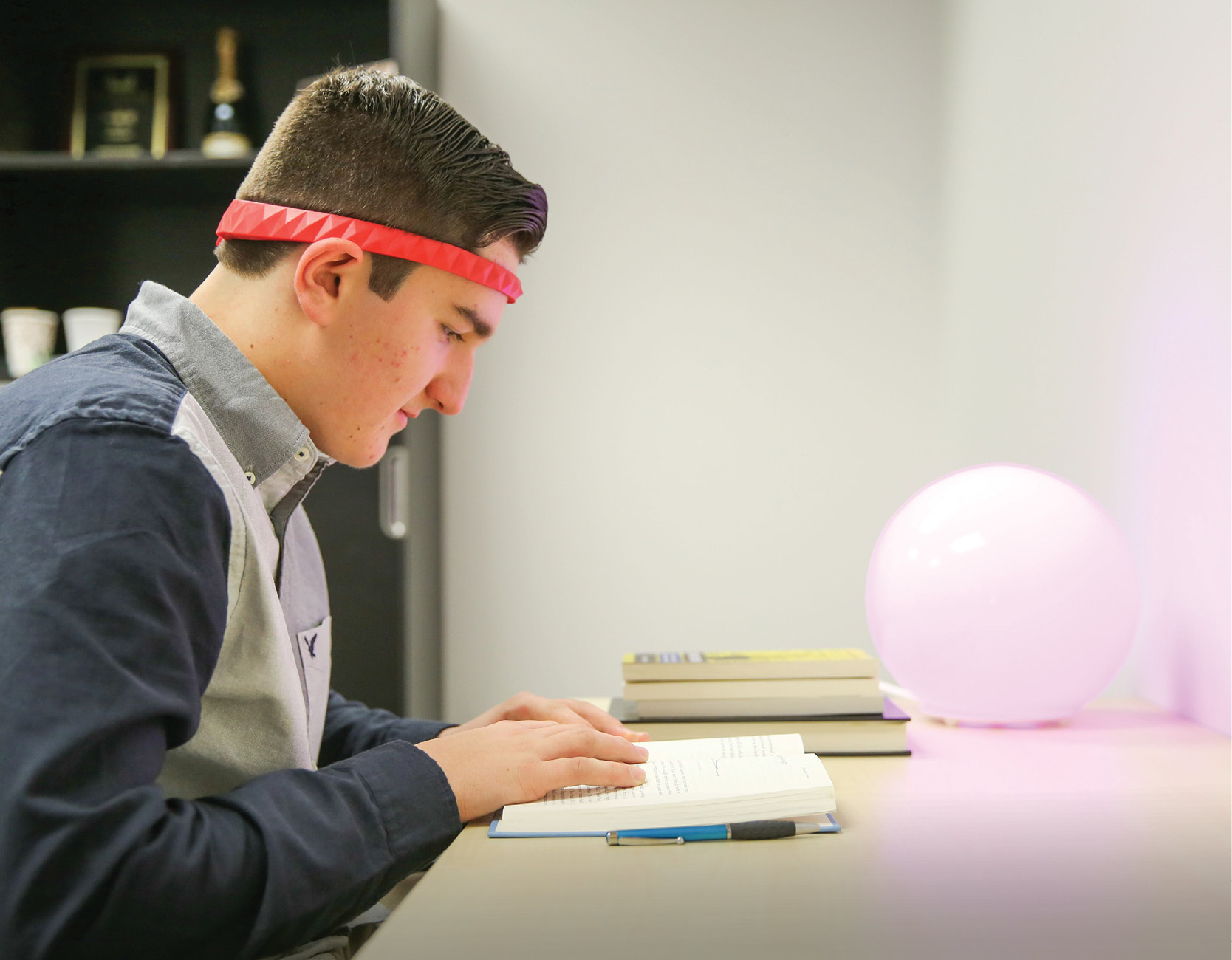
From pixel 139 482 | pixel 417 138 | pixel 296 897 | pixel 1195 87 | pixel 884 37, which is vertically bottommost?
pixel 296 897

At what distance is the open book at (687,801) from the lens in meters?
0.78

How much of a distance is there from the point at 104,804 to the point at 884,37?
2.37 meters

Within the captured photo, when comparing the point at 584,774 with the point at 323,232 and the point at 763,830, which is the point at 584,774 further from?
the point at 323,232

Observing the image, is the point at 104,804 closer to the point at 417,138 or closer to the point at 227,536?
the point at 227,536

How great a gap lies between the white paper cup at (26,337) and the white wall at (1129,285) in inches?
77.2

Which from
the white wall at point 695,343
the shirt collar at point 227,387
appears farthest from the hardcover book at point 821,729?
the white wall at point 695,343

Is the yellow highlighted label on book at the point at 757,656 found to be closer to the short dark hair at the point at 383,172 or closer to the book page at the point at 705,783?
the book page at the point at 705,783

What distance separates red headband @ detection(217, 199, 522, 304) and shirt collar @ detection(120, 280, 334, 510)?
3.4 inches

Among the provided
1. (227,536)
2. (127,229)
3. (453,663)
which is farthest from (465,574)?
(227,536)

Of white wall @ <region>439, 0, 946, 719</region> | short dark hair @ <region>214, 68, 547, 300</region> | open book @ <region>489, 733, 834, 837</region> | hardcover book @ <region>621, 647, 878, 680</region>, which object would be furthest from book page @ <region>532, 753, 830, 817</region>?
white wall @ <region>439, 0, 946, 719</region>

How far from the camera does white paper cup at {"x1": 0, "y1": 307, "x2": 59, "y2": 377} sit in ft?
7.32

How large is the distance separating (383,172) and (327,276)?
0.36 feet

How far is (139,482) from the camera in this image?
2.17 feet

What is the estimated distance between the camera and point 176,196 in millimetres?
2467
